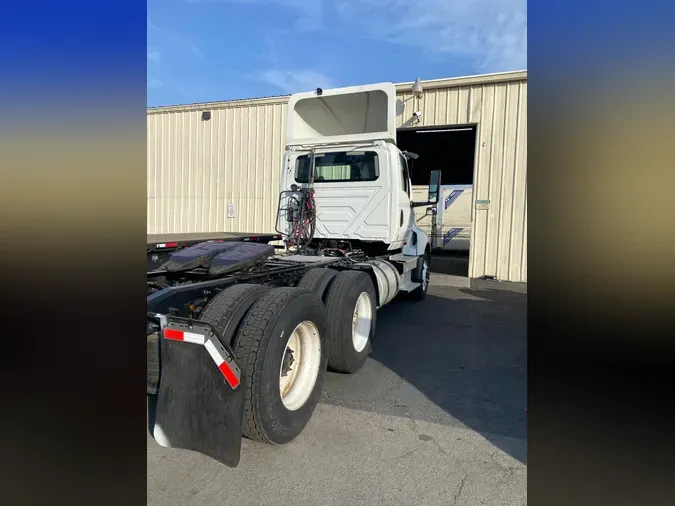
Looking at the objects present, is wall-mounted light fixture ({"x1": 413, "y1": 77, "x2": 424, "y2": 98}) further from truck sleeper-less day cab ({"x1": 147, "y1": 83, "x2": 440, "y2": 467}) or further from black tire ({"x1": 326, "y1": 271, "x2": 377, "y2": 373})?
black tire ({"x1": 326, "y1": 271, "x2": 377, "y2": 373})

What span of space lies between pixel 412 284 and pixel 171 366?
5.57 m

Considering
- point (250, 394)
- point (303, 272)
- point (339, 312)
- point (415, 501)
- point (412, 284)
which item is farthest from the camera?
point (412, 284)

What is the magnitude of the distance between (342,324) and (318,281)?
543mm

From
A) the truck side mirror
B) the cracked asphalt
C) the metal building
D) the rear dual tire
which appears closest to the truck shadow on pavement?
the cracked asphalt

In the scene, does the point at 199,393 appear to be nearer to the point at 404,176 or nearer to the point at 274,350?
the point at 274,350

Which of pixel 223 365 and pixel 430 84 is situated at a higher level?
pixel 430 84

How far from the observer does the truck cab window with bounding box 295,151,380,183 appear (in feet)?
20.2

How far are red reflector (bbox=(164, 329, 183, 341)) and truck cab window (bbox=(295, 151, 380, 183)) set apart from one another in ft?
14.4

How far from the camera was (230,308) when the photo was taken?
9.38ft

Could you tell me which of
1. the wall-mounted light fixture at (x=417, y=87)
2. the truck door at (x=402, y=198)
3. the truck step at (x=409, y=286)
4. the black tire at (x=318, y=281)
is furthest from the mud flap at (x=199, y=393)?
the wall-mounted light fixture at (x=417, y=87)

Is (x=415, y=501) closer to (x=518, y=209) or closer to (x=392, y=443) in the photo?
(x=392, y=443)

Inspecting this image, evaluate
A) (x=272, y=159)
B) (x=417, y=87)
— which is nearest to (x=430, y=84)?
(x=417, y=87)
